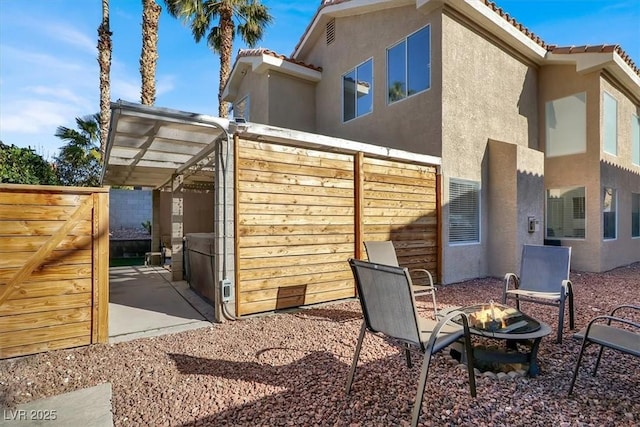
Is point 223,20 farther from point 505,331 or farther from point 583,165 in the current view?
point 505,331

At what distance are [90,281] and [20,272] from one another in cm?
70

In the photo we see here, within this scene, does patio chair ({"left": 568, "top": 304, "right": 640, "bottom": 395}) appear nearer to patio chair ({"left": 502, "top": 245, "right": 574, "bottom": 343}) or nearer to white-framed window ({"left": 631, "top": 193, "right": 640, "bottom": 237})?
patio chair ({"left": 502, "top": 245, "right": 574, "bottom": 343})

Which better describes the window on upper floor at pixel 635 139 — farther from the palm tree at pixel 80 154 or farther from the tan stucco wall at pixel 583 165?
the palm tree at pixel 80 154

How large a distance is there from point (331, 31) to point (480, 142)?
6571mm

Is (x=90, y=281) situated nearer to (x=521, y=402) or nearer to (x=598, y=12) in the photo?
(x=521, y=402)

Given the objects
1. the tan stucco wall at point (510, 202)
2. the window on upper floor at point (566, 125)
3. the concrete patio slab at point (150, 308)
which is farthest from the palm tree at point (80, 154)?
the window on upper floor at point (566, 125)

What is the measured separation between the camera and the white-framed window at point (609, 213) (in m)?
10.1

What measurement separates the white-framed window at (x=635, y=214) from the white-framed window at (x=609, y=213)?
1911mm

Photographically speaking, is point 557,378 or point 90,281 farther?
point 90,281

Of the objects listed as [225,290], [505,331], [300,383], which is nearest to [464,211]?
[505,331]

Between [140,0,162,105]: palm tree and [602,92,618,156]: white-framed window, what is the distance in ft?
52.6

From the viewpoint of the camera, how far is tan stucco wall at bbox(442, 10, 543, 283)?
8.16 m

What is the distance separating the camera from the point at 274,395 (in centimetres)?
310

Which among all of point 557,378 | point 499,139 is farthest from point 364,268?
point 499,139
